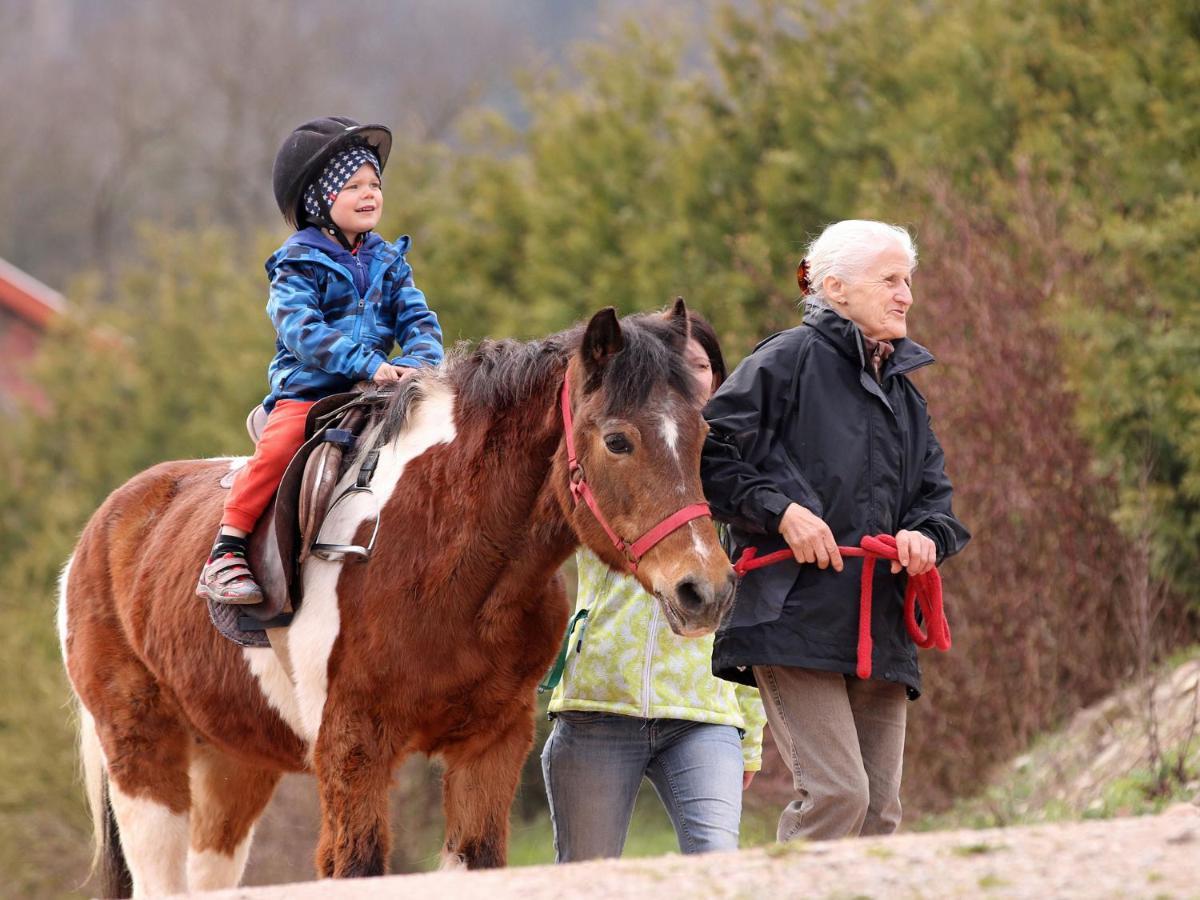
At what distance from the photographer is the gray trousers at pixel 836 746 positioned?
14.9ft

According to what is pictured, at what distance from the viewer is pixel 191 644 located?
224 inches

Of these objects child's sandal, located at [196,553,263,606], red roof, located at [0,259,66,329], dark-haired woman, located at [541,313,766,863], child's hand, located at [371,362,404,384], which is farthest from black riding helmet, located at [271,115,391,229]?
red roof, located at [0,259,66,329]

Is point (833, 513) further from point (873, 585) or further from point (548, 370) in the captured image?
point (548, 370)

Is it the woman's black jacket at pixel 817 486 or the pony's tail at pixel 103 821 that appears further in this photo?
the pony's tail at pixel 103 821

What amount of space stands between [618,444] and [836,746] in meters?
1.01

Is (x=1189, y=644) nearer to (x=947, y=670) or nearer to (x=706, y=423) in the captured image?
(x=947, y=670)

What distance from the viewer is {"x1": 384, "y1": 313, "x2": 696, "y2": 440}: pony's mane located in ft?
15.2

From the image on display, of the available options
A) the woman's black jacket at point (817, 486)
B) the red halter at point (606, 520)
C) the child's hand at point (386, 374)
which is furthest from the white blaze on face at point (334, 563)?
the woman's black jacket at point (817, 486)

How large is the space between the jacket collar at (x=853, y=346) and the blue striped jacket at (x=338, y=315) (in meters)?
1.35

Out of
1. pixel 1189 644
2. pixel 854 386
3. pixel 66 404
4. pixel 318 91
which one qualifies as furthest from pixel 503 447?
pixel 318 91

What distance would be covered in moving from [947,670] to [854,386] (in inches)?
227

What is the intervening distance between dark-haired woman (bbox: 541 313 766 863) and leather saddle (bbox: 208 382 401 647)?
79cm

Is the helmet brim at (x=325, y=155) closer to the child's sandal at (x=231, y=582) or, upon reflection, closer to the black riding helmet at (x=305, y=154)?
the black riding helmet at (x=305, y=154)

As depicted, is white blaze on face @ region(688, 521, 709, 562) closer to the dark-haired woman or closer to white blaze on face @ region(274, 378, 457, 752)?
the dark-haired woman
